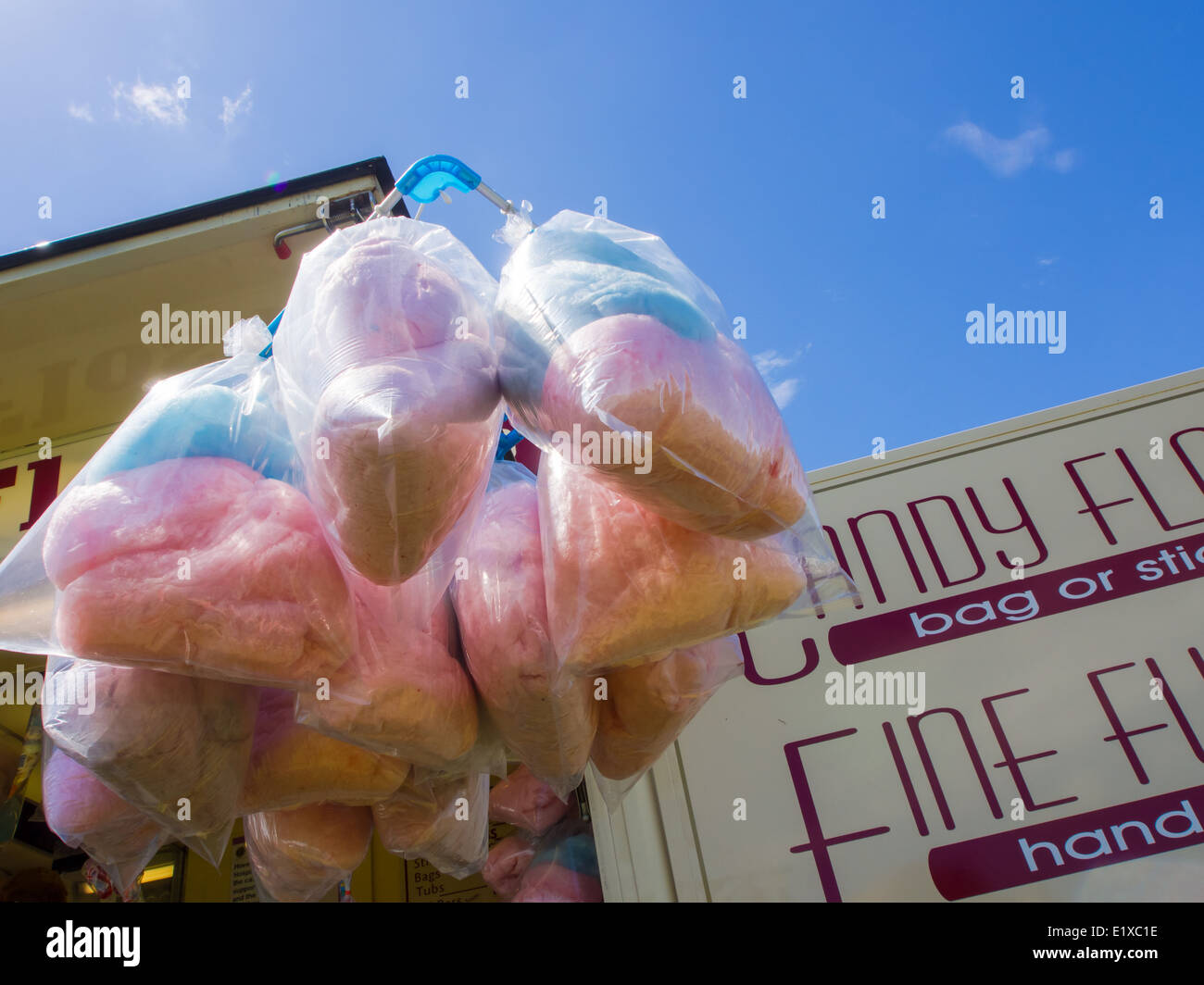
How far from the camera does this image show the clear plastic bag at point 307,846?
1.01m

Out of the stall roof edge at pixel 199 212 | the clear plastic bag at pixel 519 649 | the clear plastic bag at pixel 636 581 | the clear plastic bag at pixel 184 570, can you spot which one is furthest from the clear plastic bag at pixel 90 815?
the stall roof edge at pixel 199 212

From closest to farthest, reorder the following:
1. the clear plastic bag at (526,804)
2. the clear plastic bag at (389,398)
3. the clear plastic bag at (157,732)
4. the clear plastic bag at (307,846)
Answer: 1. the clear plastic bag at (389,398)
2. the clear plastic bag at (157,732)
3. the clear plastic bag at (307,846)
4. the clear plastic bag at (526,804)

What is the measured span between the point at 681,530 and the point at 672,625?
0.29 ft

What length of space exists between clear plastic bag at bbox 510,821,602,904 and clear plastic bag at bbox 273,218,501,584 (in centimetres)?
108

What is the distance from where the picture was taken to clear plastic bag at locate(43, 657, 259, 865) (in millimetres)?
706

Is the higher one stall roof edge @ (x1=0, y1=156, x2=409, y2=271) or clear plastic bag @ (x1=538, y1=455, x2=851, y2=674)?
stall roof edge @ (x1=0, y1=156, x2=409, y2=271)

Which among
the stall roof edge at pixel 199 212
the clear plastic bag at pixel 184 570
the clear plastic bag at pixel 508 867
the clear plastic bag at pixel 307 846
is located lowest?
the clear plastic bag at pixel 307 846

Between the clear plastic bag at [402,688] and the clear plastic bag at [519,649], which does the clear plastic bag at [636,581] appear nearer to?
the clear plastic bag at [519,649]

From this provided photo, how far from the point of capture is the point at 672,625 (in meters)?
0.72

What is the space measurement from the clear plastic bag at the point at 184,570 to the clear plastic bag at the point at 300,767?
0.54ft

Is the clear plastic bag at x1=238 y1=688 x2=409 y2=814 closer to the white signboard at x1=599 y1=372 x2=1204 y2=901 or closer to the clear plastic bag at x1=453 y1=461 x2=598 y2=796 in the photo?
the clear plastic bag at x1=453 y1=461 x2=598 y2=796

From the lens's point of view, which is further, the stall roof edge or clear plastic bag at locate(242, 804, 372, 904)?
the stall roof edge

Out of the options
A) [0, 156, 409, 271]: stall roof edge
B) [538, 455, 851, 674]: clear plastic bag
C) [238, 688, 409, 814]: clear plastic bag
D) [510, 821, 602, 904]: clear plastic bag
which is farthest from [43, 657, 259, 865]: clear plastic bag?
[0, 156, 409, 271]: stall roof edge

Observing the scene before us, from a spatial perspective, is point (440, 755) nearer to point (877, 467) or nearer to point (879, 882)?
point (879, 882)
